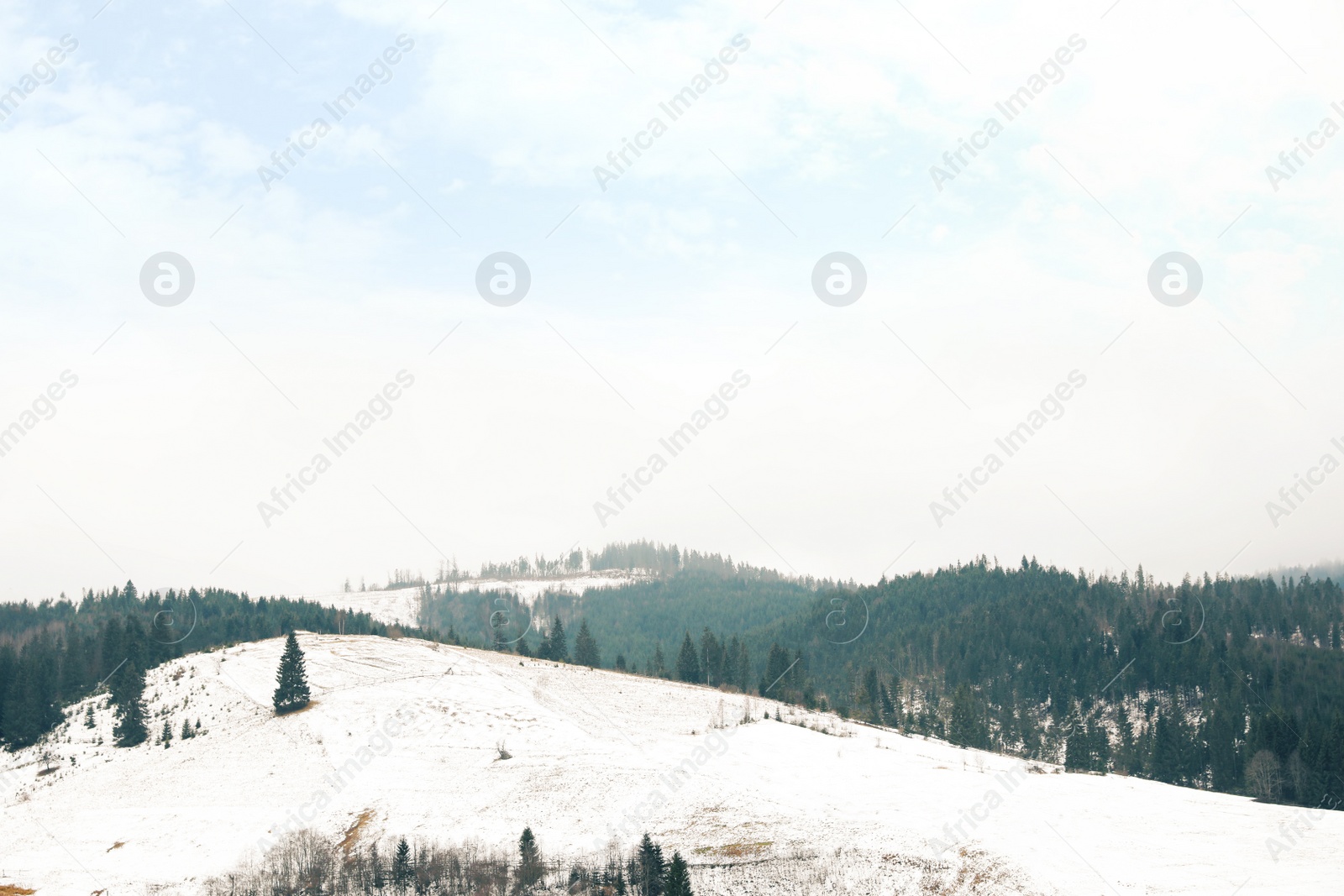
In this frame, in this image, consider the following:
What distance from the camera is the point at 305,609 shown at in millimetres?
187625

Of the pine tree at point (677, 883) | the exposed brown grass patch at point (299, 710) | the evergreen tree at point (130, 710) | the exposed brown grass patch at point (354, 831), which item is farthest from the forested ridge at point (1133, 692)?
the pine tree at point (677, 883)

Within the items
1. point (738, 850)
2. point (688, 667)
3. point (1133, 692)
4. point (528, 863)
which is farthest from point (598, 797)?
point (1133, 692)

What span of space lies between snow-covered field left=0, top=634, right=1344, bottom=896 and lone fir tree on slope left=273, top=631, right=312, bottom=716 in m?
1.65

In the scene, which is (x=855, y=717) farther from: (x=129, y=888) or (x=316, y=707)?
(x=129, y=888)

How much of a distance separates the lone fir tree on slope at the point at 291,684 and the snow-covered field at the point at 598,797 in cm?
165

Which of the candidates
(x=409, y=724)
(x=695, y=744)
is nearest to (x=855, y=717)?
(x=695, y=744)

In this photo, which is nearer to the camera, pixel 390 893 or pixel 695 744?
pixel 390 893

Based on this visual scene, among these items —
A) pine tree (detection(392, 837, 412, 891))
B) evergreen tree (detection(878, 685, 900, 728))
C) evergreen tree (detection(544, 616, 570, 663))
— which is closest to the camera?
pine tree (detection(392, 837, 412, 891))

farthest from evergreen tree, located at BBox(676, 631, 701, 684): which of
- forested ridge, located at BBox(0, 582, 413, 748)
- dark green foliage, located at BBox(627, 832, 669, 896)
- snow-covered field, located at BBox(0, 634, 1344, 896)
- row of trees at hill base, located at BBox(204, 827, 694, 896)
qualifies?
dark green foliage, located at BBox(627, 832, 669, 896)

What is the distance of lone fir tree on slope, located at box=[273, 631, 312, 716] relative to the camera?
9969 cm

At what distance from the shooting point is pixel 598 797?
71.4 meters

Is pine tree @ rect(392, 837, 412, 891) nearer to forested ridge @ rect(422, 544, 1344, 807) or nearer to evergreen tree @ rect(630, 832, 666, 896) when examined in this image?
evergreen tree @ rect(630, 832, 666, 896)

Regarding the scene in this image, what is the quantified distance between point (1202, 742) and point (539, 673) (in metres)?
89.3

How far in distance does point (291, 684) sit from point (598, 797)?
4582 centimetres
